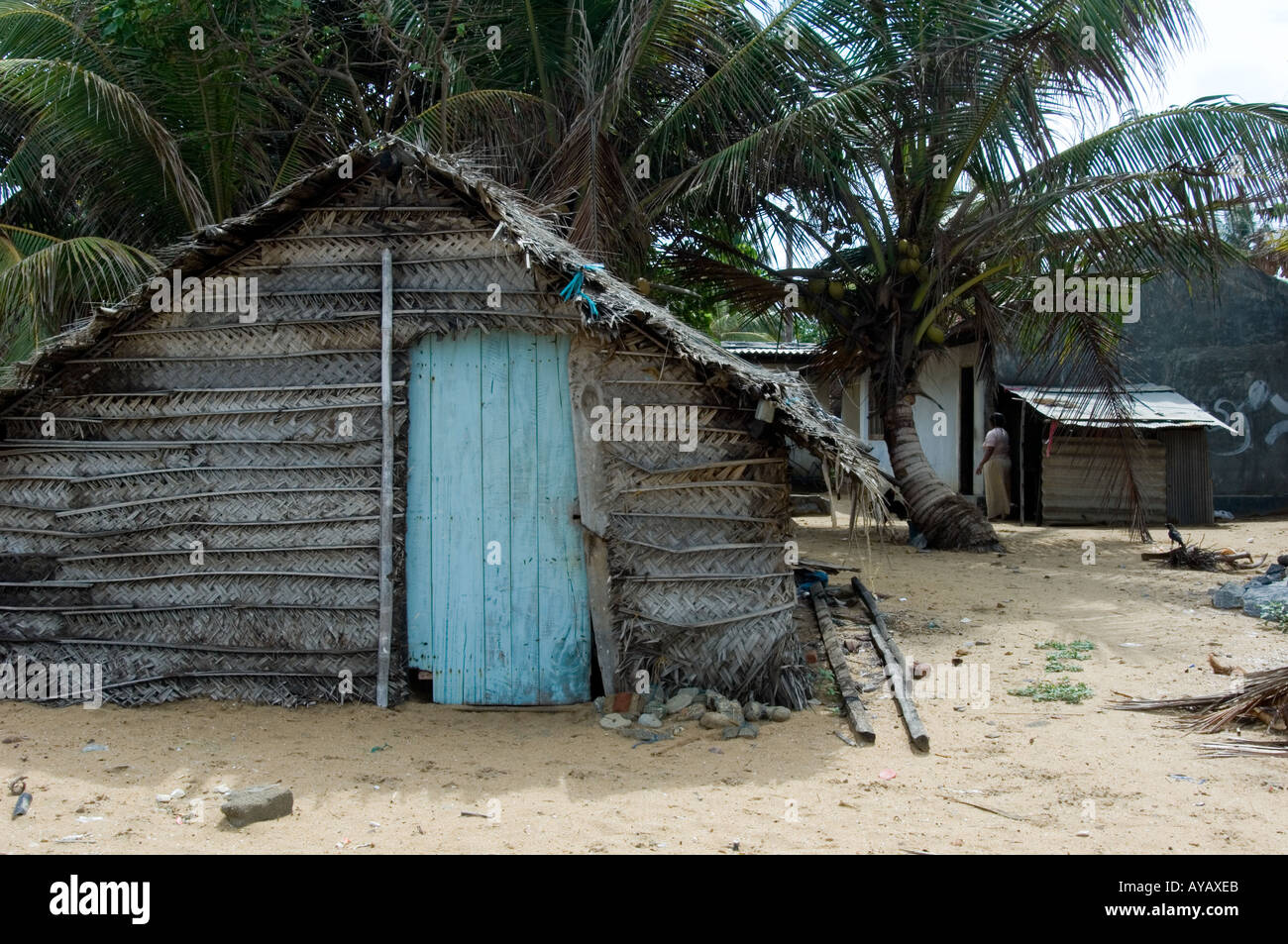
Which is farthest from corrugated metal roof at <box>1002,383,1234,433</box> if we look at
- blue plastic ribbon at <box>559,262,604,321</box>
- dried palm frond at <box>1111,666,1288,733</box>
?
blue plastic ribbon at <box>559,262,604,321</box>

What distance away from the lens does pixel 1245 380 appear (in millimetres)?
16531

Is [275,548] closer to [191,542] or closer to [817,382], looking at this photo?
[191,542]

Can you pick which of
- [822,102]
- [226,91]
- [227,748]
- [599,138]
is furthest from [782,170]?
[227,748]

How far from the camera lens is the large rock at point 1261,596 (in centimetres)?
827

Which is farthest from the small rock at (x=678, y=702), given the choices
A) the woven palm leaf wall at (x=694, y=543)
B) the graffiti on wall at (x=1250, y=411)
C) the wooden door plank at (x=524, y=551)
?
the graffiti on wall at (x=1250, y=411)

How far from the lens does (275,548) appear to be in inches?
234

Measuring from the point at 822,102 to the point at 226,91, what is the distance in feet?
18.1

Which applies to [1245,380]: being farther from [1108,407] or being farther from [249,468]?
[249,468]
